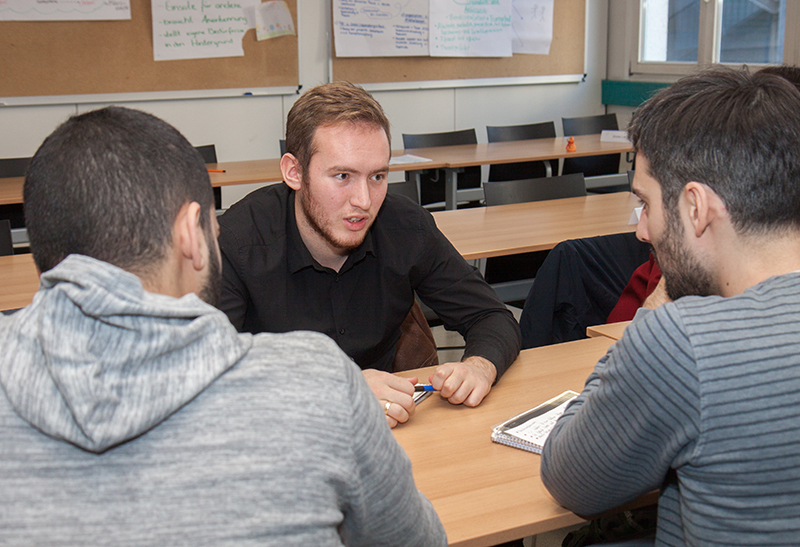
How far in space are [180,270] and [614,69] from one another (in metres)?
6.93

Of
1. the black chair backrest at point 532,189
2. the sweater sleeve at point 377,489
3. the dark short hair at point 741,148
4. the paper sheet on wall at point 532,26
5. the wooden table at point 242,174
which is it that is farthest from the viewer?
the paper sheet on wall at point 532,26

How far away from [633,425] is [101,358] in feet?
2.13

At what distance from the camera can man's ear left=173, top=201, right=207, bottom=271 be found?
2.57ft

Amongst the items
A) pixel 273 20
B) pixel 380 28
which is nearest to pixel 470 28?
pixel 380 28

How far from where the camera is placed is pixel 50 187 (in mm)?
746

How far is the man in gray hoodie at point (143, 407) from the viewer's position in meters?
0.64

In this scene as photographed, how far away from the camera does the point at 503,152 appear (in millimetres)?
4809

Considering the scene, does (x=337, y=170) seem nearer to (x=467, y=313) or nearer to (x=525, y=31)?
(x=467, y=313)

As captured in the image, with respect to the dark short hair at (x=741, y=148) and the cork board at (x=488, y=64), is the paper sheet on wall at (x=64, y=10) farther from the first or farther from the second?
the dark short hair at (x=741, y=148)

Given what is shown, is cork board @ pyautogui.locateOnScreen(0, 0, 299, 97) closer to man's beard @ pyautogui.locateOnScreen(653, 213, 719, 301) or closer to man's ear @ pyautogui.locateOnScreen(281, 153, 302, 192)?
man's ear @ pyautogui.locateOnScreen(281, 153, 302, 192)

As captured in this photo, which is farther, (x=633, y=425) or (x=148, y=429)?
(x=633, y=425)

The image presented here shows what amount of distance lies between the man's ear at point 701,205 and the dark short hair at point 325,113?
88 centimetres

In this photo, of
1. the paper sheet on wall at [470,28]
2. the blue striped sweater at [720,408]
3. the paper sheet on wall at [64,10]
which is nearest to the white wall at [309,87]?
the paper sheet on wall at [470,28]

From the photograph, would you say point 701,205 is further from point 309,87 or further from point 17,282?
point 309,87
